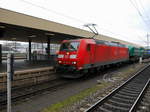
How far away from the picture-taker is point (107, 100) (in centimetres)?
721

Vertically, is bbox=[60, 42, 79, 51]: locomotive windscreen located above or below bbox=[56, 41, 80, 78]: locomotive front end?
above

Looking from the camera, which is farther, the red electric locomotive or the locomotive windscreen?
the locomotive windscreen

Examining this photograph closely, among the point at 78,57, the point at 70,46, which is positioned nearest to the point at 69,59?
the point at 78,57

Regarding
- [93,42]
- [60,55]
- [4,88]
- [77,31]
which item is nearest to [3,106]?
[4,88]

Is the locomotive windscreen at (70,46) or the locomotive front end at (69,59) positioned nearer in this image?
the locomotive front end at (69,59)

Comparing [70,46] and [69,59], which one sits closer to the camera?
[69,59]

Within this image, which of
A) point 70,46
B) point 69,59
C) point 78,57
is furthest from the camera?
point 70,46

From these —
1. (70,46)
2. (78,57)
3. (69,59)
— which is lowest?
(69,59)

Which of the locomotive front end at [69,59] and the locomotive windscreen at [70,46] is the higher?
the locomotive windscreen at [70,46]

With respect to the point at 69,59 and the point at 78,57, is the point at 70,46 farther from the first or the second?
the point at 78,57

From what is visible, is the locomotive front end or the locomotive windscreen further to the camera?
the locomotive windscreen

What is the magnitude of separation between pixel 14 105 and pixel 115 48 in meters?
13.8

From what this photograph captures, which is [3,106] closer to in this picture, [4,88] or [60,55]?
[4,88]

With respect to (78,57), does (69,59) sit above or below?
A: below
